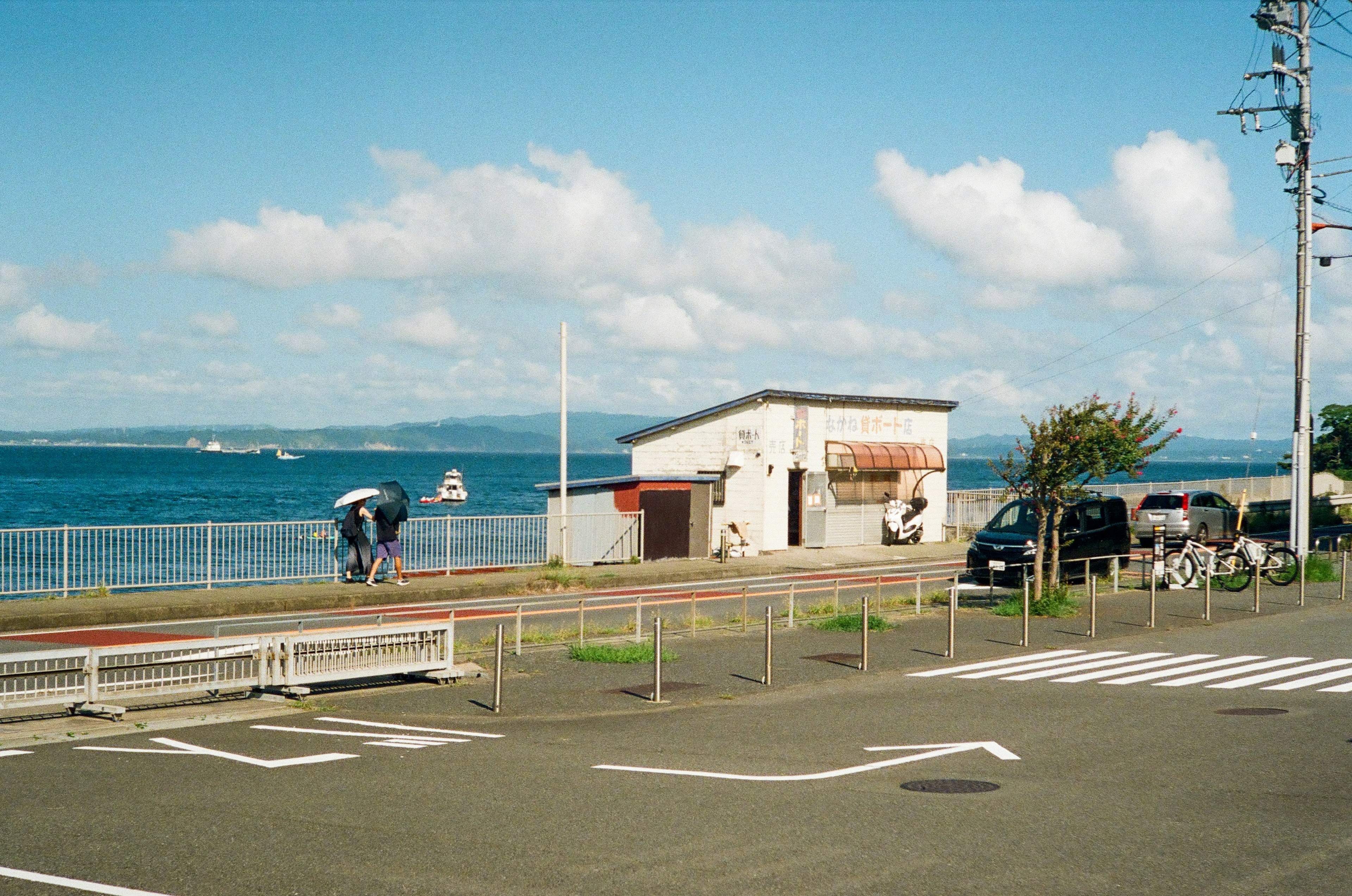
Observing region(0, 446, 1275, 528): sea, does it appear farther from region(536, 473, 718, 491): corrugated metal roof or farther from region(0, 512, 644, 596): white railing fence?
region(0, 512, 644, 596): white railing fence

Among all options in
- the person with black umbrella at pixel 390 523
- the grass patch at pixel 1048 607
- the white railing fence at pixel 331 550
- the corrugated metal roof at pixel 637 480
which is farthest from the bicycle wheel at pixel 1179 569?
the person with black umbrella at pixel 390 523

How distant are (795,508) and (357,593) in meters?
16.5

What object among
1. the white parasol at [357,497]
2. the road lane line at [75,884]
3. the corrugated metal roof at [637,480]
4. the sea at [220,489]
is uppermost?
the corrugated metal roof at [637,480]

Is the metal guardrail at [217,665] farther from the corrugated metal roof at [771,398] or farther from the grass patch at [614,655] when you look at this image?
the corrugated metal roof at [771,398]

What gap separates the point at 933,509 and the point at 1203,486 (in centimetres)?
2822

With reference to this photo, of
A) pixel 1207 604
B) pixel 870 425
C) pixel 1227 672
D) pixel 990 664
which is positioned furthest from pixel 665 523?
pixel 1227 672

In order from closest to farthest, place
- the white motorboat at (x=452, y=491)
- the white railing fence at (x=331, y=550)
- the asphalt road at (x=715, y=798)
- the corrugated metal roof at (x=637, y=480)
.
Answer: the asphalt road at (x=715, y=798) → the white railing fence at (x=331, y=550) → the corrugated metal roof at (x=637, y=480) → the white motorboat at (x=452, y=491)

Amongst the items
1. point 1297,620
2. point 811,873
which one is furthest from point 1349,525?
point 811,873

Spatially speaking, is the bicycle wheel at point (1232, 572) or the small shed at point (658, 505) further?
the small shed at point (658, 505)

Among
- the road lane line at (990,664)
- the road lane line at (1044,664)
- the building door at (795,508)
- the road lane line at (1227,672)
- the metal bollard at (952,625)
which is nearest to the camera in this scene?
the road lane line at (1227,672)

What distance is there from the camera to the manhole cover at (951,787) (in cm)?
859

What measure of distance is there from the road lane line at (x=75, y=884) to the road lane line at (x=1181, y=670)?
11124 millimetres

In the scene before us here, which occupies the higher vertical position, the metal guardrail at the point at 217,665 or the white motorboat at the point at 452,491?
the white motorboat at the point at 452,491

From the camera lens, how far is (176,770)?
9266 millimetres
